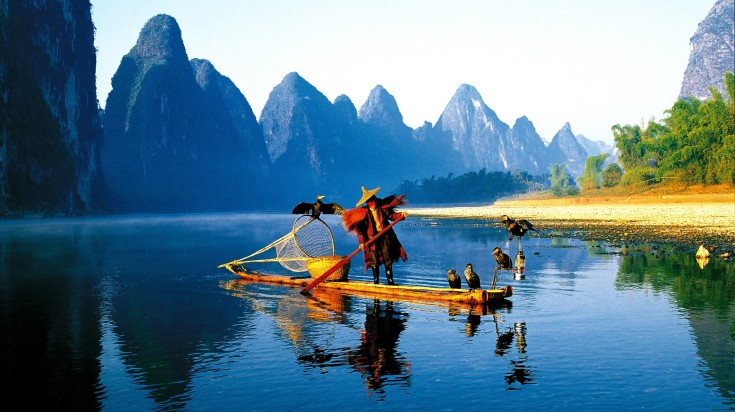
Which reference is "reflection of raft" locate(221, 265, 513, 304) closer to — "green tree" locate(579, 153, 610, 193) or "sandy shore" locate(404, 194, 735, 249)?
"sandy shore" locate(404, 194, 735, 249)

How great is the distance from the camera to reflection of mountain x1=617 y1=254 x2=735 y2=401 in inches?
415

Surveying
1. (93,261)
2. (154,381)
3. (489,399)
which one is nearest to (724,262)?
(489,399)

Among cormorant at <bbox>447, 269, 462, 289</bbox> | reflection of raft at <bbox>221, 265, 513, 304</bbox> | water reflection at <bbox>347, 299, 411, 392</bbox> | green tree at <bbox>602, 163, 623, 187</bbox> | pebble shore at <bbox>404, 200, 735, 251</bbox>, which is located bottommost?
water reflection at <bbox>347, 299, 411, 392</bbox>

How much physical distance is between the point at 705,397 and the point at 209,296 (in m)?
13.3

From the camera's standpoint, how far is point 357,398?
893 centimetres

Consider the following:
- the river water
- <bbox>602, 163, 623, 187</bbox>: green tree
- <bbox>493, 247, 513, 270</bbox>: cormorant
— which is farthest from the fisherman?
<bbox>602, 163, 623, 187</bbox>: green tree

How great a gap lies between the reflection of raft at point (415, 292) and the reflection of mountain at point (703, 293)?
3984mm

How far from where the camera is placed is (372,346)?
1195cm

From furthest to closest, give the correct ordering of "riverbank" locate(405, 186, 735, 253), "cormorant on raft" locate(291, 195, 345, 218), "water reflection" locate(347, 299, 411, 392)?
"riverbank" locate(405, 186, 735, 253)
"cormorant on raft" locate(291, 195, 345, 218)
"water reflection" locate(347, 299, 411, 392)

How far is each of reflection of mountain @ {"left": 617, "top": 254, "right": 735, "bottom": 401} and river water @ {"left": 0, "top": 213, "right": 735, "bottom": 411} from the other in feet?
0.17

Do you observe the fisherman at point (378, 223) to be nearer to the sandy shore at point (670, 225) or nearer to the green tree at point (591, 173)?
the sandy shore at point (670, 225)

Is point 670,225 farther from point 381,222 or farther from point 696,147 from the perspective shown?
point 696,147

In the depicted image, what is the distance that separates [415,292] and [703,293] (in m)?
7.20

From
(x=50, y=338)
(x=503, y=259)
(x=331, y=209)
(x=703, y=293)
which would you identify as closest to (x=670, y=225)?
(x=703, y=293)
